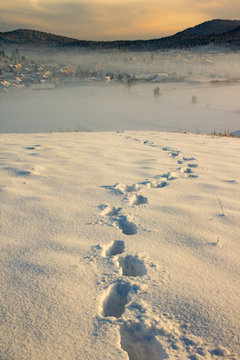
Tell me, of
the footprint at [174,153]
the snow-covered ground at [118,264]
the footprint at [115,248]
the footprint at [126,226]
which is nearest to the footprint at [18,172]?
the snow-covered ground at [118,264]

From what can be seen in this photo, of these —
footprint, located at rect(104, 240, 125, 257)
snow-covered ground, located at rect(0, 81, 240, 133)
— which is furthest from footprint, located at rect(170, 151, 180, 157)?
snow-covered ground, located at rect(0, 81, 240, 133)

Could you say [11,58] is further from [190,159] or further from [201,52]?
[190,159]

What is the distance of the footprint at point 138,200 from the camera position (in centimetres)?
207

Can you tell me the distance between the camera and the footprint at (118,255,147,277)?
4.30ft

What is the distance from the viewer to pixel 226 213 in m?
1.87

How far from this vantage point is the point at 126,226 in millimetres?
1729

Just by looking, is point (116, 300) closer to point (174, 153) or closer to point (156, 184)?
point (156, 184)

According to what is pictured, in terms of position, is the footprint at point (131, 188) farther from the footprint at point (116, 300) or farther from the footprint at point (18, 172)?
the footprint at point (116, 300)

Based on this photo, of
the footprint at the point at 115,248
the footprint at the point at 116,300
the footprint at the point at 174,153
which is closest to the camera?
the footprint at the point at 116,300

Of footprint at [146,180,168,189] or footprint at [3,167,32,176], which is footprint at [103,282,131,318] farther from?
footprint at [3,167,32,176]

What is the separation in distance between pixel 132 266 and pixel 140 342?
415 millimetres

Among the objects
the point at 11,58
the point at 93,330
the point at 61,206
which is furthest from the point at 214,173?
the point at 11,58

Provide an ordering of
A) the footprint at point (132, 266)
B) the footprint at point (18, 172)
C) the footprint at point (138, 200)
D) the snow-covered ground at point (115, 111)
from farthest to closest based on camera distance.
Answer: the snow-covered ground at point (115, 111) < the footprint at point (18, 172) < the footprint at point (138, 200) < the footprint at point (132, 266)

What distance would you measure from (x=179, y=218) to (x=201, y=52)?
145ft
